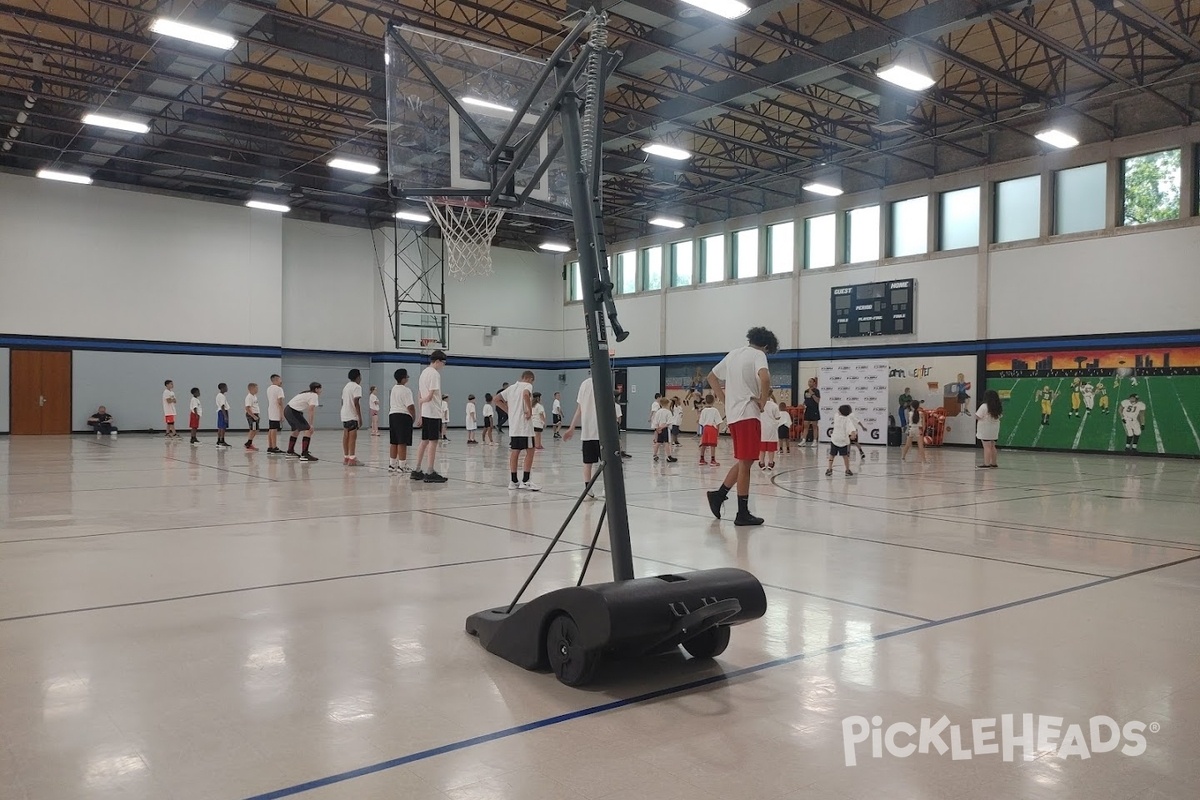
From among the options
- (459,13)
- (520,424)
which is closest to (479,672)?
(520,424)

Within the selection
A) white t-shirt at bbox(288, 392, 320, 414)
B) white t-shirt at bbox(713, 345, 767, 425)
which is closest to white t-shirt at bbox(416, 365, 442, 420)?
white t-shirt at bbox(288, 392, 320, 414)

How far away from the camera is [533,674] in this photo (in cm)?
376

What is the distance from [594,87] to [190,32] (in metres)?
13.3

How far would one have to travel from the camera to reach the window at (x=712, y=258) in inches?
1233

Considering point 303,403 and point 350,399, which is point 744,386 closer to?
point 350,399

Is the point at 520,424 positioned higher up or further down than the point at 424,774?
higher up

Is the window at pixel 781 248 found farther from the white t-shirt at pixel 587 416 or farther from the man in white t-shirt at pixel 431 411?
the white t-shirt at pixel 587 416

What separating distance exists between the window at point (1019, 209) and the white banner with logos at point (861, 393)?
4857mm

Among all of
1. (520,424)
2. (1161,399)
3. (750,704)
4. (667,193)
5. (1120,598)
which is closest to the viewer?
(750,704)

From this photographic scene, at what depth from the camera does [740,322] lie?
30.2m

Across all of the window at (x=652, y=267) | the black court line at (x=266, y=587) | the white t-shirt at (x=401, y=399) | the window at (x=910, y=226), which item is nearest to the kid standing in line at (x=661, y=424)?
the white t-shirt at (x=401, y=399)

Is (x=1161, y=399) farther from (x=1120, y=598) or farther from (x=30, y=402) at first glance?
(x=30, y=402)

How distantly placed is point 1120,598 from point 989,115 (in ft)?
61.4

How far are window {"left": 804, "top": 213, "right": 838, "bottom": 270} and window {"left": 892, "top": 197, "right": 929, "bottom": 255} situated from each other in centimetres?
198
